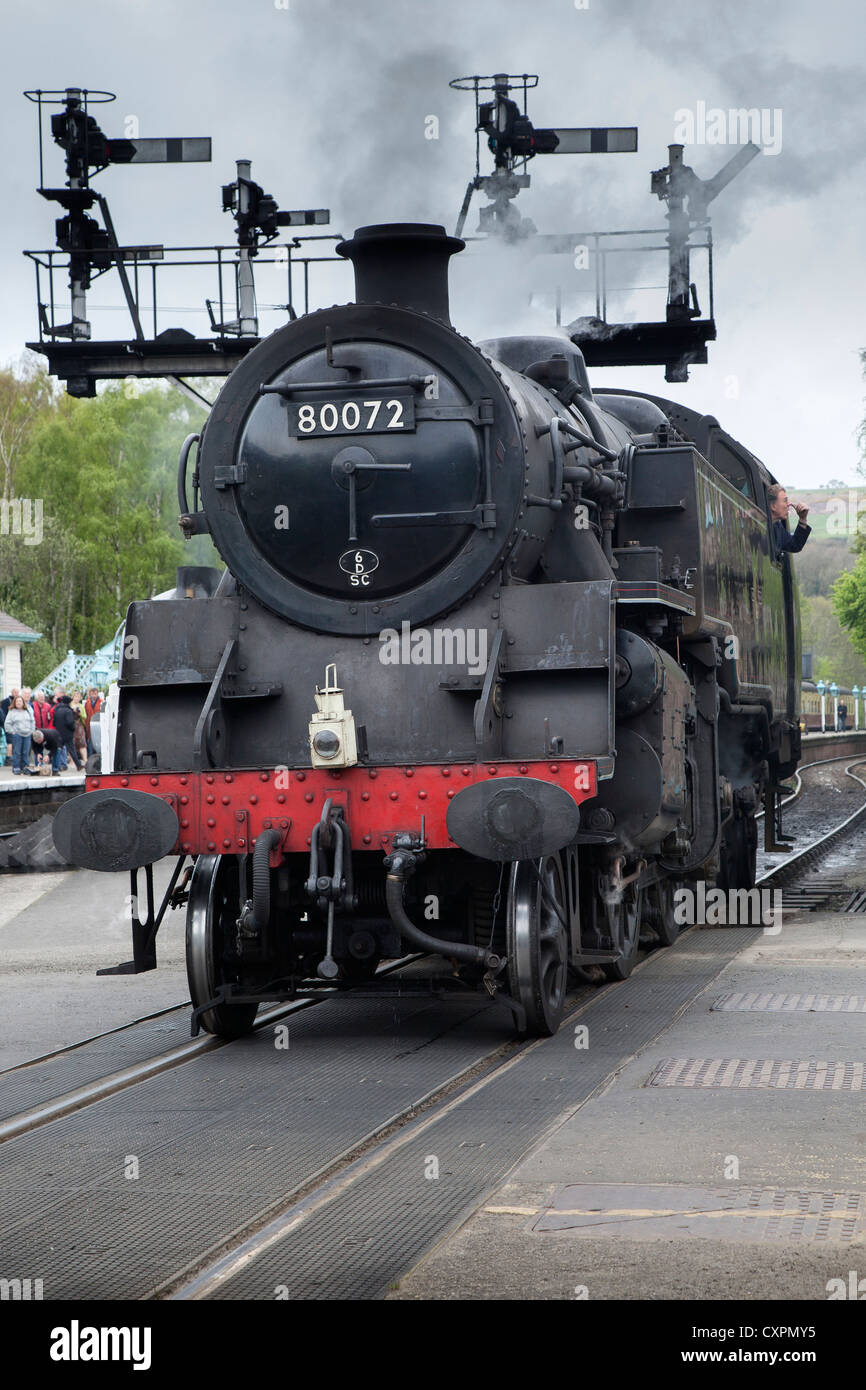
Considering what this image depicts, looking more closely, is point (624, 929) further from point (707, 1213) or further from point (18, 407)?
point (18, 407)

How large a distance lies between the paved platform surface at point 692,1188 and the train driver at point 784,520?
21.6 ft

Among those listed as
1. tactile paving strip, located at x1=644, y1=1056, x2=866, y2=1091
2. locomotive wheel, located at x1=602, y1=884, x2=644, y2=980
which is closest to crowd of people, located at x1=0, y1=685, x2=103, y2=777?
locomotive wheel, located at x1=602, y1=884, x2=644, y2=980

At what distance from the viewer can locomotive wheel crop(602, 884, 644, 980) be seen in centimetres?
802

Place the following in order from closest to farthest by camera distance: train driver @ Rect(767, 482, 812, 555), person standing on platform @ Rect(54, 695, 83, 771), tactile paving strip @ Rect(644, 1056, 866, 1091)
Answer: tactile paving strip @ Rect(644, 1056, 866, 1091) → train driver @ Rect(767, 482, 812, 555) → person standing on platform @ Rect(54, 695, 83, 771)

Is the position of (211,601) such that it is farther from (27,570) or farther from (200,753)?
(27,570)

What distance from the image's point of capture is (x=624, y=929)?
28.0ft

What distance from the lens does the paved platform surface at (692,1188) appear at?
12.6 feet

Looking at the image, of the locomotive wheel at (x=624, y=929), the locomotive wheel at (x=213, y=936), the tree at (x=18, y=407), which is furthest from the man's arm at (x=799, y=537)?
the tree at (x=18, y=407)

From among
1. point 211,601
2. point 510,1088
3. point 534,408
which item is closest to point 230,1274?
point 510,1088

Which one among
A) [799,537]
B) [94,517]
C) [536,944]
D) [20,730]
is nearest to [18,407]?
[94,517]

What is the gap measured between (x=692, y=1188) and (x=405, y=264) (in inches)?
185

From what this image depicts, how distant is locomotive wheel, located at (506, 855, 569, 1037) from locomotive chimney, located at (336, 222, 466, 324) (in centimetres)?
269
